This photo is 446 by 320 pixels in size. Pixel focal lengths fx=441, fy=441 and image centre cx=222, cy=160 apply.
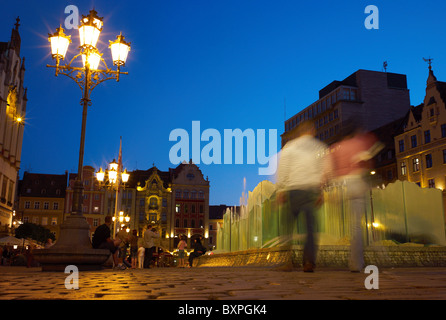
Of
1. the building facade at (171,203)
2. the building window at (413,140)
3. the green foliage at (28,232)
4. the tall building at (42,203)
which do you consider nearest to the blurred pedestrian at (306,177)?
the building window at (413,140)

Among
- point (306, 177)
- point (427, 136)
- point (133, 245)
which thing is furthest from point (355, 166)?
point (427, 136)

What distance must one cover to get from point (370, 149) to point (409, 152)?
44.4 metres

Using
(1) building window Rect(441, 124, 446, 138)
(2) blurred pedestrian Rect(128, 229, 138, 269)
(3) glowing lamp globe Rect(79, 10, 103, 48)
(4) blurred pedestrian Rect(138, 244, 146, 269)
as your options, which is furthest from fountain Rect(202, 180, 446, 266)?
(1) building window Rect(441, 124, 446, 138)

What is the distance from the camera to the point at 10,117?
1885 inches

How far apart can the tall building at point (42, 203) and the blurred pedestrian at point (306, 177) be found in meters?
74.1

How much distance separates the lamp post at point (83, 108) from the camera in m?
10.6

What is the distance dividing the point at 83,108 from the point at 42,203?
71.6 m

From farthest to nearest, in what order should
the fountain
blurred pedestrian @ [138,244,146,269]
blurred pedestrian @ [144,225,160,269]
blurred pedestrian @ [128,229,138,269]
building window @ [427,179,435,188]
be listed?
building window @ [427,179,435,188], blurred pedestrian @ [128,229,138,269], the fountain, blurred pedestrian @ [138,244,146,269], blurred pedestrian @ [144,225,160,269]

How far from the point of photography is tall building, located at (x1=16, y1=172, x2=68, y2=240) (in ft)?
250

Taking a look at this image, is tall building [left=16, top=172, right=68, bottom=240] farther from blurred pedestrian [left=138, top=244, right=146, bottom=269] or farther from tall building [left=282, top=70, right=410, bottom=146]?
blurred pedestrian [left=138, top=244, right=146, bottom=269]

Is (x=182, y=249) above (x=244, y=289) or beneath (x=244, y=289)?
above

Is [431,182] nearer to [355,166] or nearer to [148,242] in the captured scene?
[148,242]

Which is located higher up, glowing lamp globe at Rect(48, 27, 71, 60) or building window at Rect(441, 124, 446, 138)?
building window at Rect(441, 124, 446, 138)
